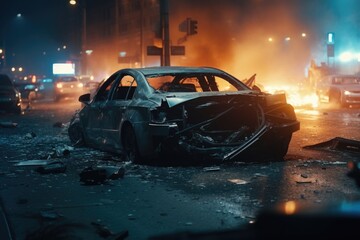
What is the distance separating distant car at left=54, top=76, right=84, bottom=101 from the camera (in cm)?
3516

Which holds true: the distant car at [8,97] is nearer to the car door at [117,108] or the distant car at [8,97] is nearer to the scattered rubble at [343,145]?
the car door at [117,108]

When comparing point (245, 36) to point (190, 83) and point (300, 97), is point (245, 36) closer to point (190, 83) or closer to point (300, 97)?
point (300, 97)

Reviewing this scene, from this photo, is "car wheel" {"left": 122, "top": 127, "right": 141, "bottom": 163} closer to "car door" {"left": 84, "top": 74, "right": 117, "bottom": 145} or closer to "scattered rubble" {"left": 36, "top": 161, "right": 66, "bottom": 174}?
"car door" {"left": 84, "top": 74, "right": 117, "bottom": 145}

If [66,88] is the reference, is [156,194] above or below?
below

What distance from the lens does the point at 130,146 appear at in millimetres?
7871

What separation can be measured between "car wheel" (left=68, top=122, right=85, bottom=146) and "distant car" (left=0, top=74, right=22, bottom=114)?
434 inches

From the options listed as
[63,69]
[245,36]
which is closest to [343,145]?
[245,36]

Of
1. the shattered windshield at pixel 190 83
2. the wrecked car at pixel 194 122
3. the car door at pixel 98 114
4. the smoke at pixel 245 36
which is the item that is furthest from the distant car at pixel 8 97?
the smoke at pixel 245 36

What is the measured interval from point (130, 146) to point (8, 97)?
1401cm

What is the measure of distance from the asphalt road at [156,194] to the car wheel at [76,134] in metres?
0.93

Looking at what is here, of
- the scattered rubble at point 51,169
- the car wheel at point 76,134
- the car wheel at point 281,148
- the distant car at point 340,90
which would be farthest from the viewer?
the distant car at point 340,90

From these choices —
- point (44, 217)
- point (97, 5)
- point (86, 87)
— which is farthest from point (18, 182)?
point (97, 5)

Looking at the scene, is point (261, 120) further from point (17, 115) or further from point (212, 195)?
point (17, 115)

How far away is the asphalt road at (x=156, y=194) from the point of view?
450 centimetres
